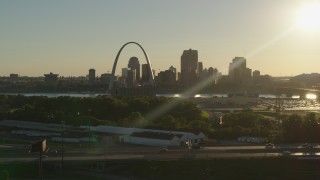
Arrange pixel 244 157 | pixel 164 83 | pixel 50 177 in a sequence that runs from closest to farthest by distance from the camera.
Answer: pixel 50 177, pixel 244 157, pixel 164 83

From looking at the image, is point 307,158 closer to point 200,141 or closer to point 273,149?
point 273,149

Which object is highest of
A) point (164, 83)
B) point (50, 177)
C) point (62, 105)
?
point (164, 83)

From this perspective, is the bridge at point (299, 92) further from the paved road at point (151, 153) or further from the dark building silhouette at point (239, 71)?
the paved road at point (151, 153)

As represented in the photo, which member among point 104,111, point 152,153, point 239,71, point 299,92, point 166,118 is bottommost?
point 152,153

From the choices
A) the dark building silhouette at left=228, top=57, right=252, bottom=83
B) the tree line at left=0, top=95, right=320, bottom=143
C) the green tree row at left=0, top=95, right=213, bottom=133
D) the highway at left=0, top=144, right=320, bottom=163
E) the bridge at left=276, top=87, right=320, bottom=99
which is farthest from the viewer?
the dark building silhouette at left=228, top=57, right=252, bottom=83

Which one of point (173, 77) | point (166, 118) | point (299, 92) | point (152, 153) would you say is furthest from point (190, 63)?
point (152, 153)

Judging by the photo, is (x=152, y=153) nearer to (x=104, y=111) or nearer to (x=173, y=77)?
(x=104, y=111)

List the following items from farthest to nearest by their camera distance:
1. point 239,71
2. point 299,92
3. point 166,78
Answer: point 239,71, point 166,78, point 299,92

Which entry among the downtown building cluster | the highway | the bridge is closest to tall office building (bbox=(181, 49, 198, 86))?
the downtown building cluster

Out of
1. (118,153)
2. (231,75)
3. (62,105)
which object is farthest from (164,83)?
(118,153)

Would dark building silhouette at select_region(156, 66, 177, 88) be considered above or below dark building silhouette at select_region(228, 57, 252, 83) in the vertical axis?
below

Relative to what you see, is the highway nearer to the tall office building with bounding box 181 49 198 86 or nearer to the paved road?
the paved road
